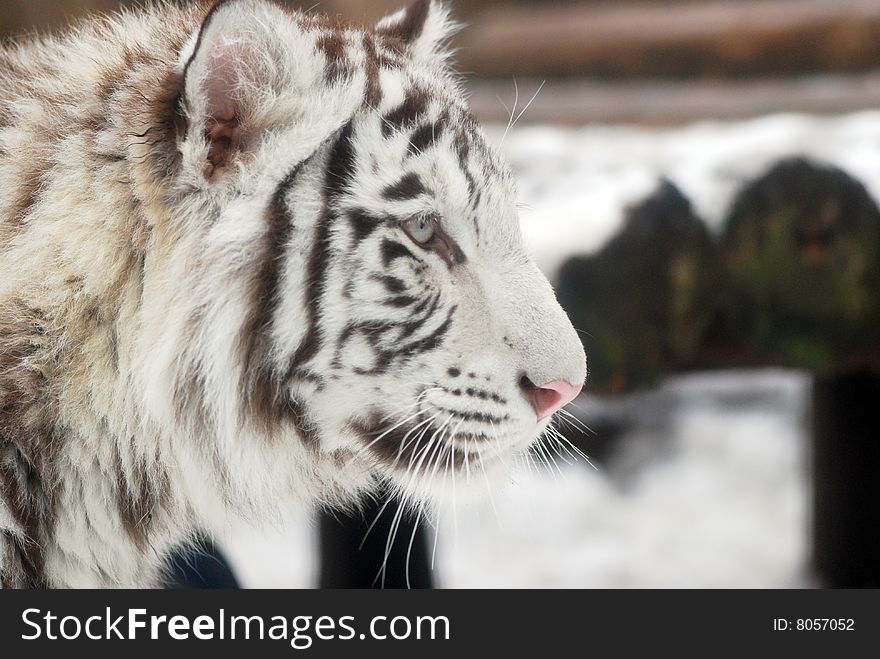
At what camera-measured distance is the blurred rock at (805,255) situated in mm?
1492

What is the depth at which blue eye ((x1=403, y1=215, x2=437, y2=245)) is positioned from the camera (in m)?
0.87

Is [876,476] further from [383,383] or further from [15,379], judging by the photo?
[15,379]

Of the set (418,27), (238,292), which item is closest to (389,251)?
(238,292)

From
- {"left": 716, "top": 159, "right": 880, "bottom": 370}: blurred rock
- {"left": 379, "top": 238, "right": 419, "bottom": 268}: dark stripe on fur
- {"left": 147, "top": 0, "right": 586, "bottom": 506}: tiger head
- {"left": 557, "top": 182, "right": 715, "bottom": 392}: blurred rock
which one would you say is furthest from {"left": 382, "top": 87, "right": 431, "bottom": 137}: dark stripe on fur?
{"left": 716, "top": 159, "right": 880, "bottom": 370}: blurred rock

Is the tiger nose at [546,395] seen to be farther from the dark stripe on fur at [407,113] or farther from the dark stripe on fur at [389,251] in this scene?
the dark stripe on fur at [407,113]

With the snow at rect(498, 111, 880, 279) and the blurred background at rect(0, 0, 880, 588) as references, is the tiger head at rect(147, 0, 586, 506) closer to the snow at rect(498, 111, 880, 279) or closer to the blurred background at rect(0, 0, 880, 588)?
the blurred background at rect(0, 0, 880, 588)

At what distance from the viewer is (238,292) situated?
86 centimetres

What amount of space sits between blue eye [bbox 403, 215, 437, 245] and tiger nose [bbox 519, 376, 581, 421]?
0.54ft

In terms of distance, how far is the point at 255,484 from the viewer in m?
0.95

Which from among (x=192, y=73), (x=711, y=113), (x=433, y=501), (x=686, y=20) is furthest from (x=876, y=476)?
(x=192, y=73)

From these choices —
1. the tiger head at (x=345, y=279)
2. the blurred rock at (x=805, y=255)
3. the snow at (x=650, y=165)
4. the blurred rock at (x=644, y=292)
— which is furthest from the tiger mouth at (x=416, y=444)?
the blurred rock at (x=805, y=255)

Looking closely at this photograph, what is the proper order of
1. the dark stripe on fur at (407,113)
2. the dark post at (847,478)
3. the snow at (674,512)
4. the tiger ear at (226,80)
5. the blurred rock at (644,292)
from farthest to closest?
the snow at (674,512), the dark post at (847,478), the blurred rock at (644,292), the dark stripe on fur at (407,113), the tiger ear at (226,80)

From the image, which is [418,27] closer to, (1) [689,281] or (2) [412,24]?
(2) [412,24]
